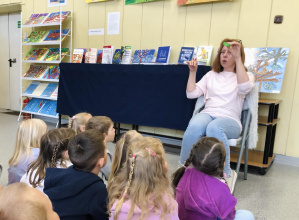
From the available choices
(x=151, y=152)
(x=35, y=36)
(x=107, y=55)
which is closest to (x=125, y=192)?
(x=151, y=152)

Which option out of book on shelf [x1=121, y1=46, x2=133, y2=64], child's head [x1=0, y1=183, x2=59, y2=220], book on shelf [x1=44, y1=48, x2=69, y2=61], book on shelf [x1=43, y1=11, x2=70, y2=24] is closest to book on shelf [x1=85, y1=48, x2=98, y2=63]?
book on shelf [x1=121, y1=46, x2=133, y2=64]

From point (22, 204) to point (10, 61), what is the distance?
547 centimetres

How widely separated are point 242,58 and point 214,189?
4.32 feet

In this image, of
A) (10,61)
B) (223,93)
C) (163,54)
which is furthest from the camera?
(10,61)

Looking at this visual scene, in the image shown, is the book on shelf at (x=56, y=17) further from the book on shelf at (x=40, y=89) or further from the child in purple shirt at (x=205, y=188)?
the child in purple shirt at (x=205, y=188)

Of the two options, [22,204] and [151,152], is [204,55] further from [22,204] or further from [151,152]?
[22,204]

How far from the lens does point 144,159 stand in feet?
3.16

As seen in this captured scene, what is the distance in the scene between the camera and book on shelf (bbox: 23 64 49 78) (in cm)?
411

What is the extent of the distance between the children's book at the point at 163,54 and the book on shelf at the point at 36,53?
6.79ft

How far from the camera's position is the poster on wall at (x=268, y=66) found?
2.46 meters

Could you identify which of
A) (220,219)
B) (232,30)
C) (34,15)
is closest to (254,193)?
(220,219)

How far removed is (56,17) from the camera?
3822mm

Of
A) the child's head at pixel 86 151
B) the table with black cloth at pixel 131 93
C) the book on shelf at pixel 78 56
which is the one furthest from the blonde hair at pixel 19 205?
the book on shelf at pixel 78 56

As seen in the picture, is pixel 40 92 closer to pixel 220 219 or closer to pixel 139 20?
pixel 139 20
